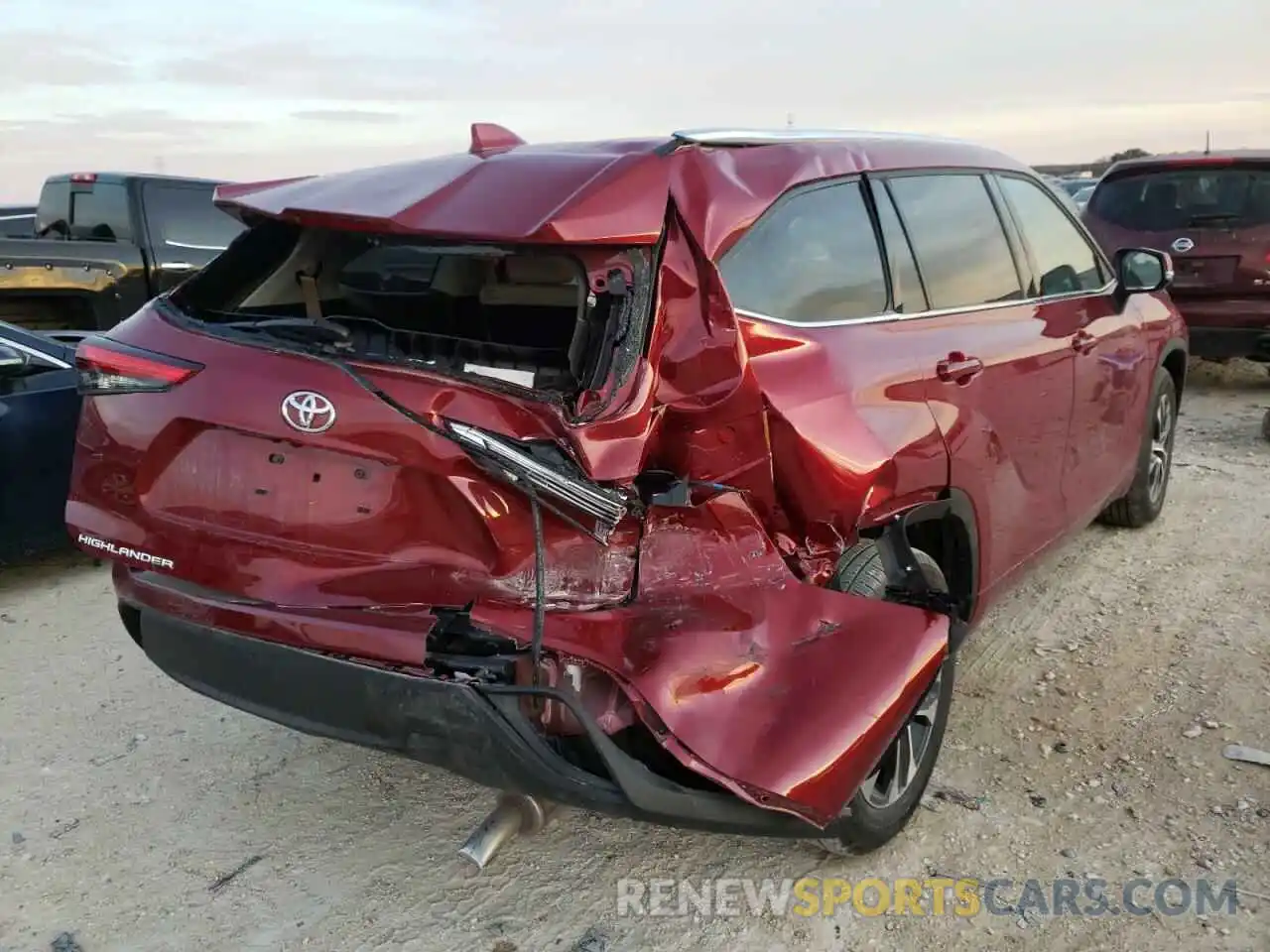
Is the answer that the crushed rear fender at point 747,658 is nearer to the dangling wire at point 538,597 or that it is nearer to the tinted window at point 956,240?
the dangling wire at point 538,597

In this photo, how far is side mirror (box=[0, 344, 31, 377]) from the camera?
478cm

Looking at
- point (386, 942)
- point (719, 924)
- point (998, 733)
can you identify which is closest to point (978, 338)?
point (998, 733)

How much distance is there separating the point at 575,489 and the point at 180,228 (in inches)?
308

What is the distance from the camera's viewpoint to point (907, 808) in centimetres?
294

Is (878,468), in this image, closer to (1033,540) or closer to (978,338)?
(978,338)

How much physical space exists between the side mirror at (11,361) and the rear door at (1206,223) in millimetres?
7542

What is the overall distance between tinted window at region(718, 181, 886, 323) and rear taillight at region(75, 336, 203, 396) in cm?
130

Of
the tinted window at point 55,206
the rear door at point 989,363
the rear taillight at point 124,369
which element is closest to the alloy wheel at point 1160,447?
the rear door at point 989,363

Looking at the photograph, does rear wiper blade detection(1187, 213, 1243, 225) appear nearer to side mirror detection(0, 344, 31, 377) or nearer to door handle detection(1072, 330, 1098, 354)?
door handle detection(1072, 330, 1098, 354)

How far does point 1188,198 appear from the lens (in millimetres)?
8398

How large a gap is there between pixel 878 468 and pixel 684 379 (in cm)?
61

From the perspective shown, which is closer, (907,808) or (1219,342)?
(907,808)

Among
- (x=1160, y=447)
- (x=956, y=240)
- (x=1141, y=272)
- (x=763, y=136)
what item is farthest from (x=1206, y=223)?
(x=763, y=136)

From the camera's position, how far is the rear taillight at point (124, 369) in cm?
257
